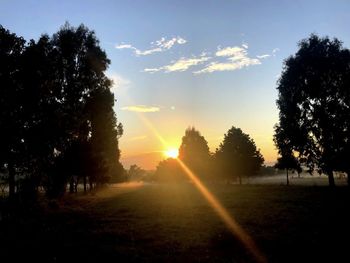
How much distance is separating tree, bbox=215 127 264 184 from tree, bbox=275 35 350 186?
31408 millimetres

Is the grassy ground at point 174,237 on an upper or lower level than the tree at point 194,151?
lower

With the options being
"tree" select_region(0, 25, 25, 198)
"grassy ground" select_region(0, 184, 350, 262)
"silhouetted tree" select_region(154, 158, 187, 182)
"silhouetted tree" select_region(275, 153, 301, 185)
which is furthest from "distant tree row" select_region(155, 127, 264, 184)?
"tree" select_region(0, 25, 25, 198)

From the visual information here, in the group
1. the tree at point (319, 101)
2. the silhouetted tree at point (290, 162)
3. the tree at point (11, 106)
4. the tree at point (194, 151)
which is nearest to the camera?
the tree at point (11, 106)

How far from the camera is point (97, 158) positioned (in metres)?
47.1

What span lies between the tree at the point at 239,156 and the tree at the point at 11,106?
52.4 meters

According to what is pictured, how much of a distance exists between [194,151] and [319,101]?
52.7 metres

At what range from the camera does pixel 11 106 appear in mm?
25797

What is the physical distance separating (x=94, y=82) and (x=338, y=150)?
27.3 meters

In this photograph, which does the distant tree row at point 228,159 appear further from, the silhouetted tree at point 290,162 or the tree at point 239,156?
the silhouetted tree at point 290,162

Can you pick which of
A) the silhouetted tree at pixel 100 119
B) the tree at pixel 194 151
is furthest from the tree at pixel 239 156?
the silhouetted tree at pixel 100 119

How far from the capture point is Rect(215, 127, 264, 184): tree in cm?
7338

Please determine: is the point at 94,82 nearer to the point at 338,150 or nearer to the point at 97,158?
the point at 97,158

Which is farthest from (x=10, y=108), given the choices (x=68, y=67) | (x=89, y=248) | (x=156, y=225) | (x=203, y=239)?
(x=203, y=239)

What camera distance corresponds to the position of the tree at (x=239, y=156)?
73375mm
